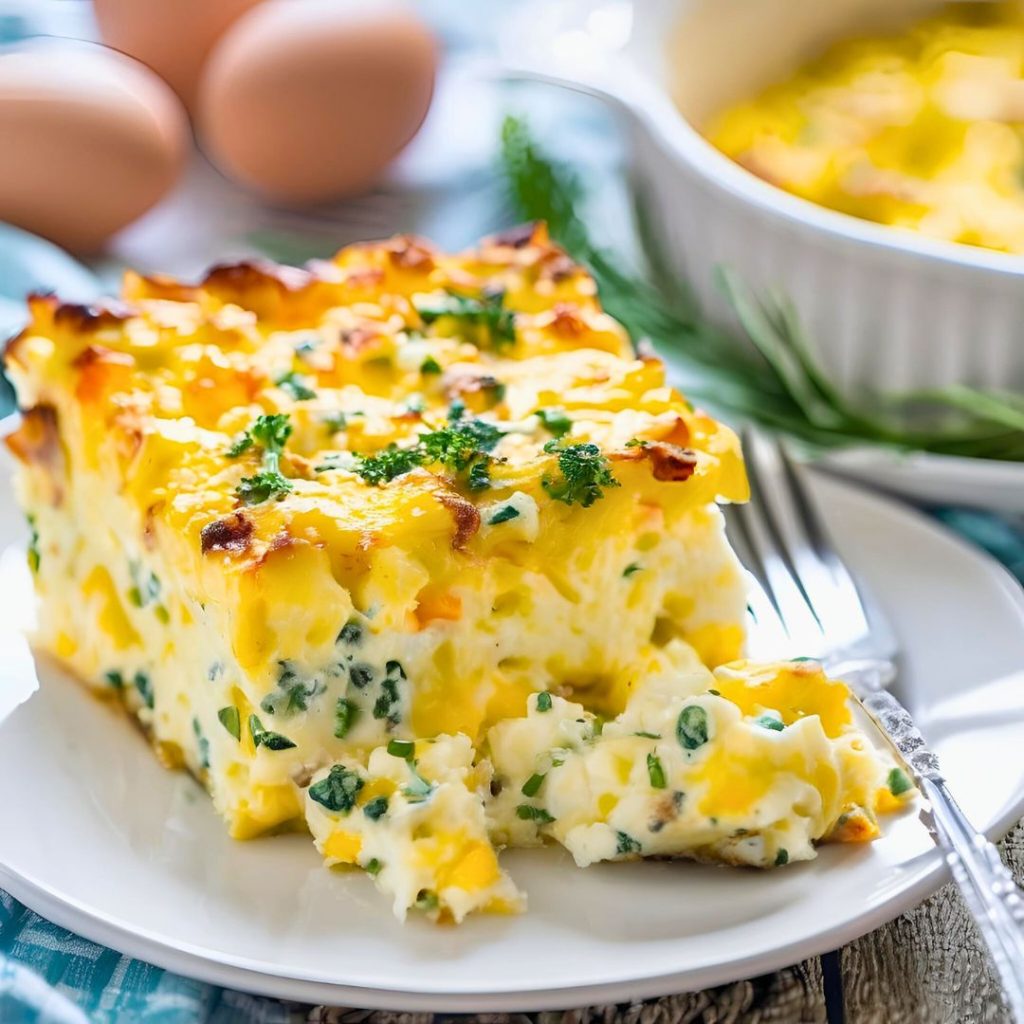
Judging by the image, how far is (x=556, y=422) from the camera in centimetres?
222

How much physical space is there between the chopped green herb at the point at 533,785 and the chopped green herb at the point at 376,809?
→ 185mm

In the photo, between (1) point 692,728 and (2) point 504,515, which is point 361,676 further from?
(1) point 692,728

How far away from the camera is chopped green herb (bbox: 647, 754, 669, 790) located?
75.1 inches

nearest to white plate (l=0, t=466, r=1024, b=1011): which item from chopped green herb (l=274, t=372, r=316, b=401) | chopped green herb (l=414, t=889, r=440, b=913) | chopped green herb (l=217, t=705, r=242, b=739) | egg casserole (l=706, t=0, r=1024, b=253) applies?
chopped green herb (l=414, t=889, r=440, b=913)

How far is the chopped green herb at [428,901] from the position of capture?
1.85 metres

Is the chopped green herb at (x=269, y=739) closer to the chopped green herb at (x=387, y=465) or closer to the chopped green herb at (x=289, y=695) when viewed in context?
the chopped green herb at (x=289, y=695)

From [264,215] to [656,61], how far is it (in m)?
1.11

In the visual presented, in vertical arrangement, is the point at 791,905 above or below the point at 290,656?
below

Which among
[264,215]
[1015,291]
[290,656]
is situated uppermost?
[290,656]

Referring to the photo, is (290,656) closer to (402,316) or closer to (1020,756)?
(402,316)

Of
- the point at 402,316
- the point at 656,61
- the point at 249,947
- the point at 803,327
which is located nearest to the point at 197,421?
the point at 402,316

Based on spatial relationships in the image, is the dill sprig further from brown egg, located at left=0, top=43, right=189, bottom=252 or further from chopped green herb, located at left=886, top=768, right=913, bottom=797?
chopped green herb, located at left=886, top=768, right=913, bottom=797

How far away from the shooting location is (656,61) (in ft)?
12.2

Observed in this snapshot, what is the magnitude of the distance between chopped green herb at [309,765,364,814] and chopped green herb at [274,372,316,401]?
60cm
